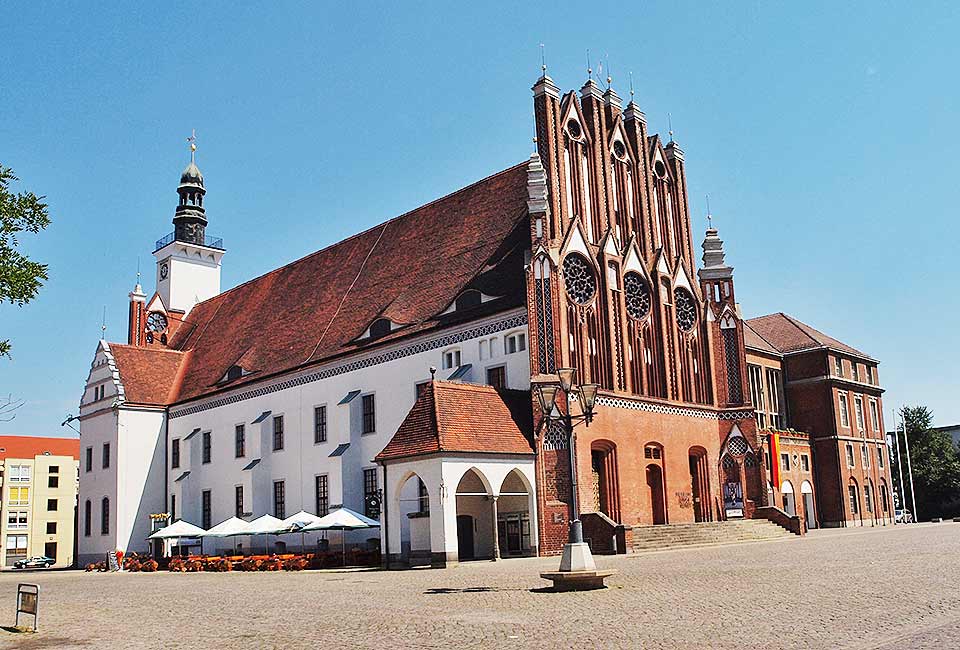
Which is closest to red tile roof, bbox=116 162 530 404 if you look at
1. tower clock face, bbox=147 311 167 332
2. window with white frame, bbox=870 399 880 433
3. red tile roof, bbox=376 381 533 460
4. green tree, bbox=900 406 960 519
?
tower clock face, bbox=147 311 167 332

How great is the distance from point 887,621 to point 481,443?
20.4 m

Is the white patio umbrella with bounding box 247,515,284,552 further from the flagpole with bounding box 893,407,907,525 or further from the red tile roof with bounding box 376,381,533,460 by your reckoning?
the flagpole with bounding box 893,407,907,525

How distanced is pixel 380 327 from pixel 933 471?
162 ft

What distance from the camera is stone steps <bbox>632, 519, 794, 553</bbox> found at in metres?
32.9

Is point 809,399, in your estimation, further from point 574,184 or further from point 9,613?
point 9,613

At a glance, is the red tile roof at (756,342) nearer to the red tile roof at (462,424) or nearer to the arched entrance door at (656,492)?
the arched entrance door at (656,492)

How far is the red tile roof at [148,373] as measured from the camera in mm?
55312

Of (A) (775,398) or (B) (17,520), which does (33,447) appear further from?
(A) (775,398)

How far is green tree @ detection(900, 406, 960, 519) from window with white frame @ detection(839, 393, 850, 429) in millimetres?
12694

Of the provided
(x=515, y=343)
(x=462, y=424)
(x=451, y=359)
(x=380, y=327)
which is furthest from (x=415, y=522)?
(x=380, y=327)

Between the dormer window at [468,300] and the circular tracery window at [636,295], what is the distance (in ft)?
19.9

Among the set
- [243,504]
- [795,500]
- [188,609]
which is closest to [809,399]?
[795,500]

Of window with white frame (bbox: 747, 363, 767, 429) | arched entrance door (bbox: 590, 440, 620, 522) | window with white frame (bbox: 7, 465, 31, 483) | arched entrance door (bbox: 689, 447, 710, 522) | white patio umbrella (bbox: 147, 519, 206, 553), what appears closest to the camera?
arched entrance door (bbox: 590, 440, 620, 522)

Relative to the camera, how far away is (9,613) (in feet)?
65.9
